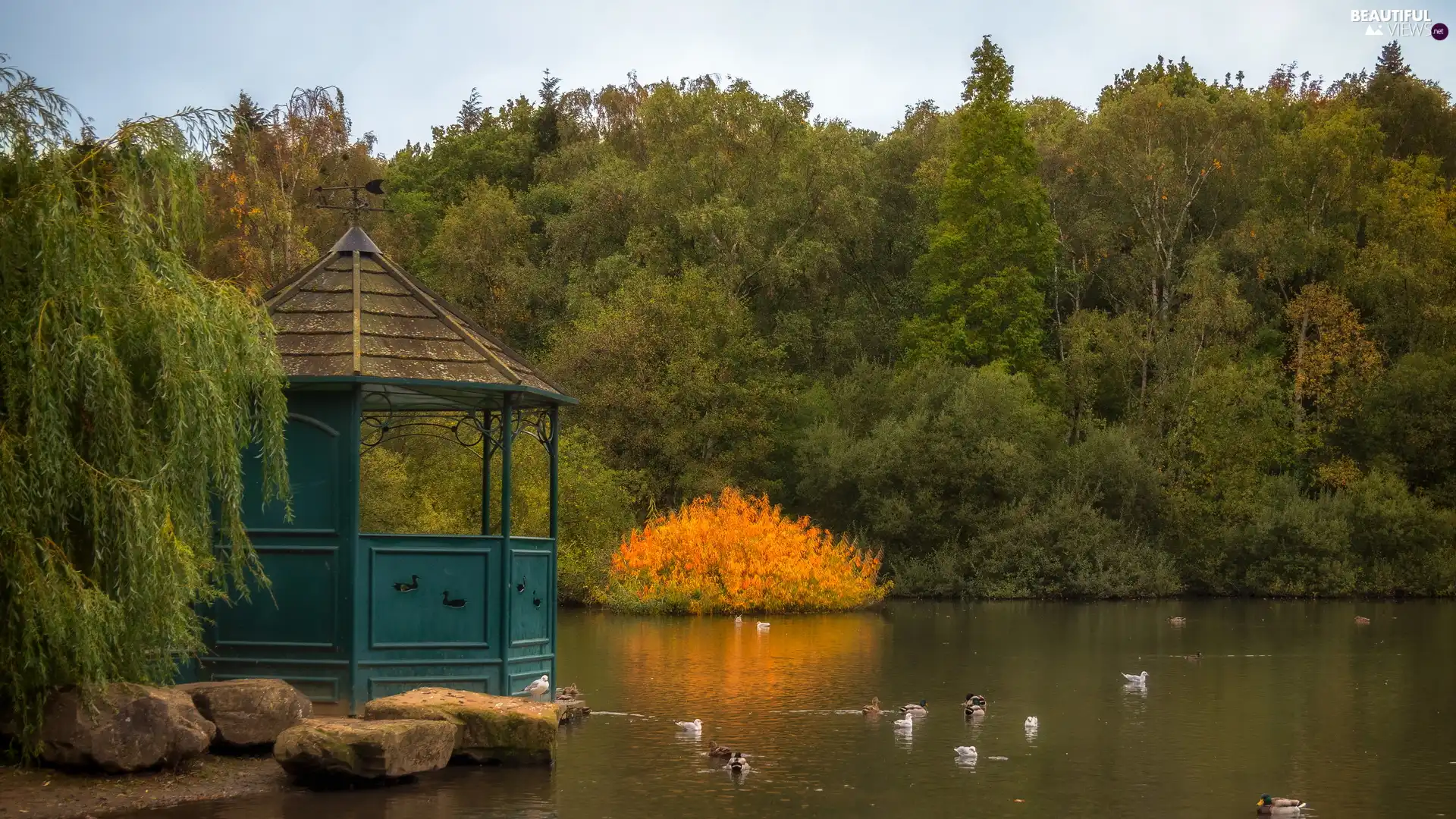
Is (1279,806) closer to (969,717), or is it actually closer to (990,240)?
(969,717)

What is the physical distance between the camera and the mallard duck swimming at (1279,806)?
1302 cm

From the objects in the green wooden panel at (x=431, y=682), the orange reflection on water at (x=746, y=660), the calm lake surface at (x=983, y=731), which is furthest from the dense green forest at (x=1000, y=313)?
the green wooden panel at (x=431, y=682)

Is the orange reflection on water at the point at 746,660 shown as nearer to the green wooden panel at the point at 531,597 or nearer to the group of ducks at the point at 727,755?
the group of ducks at the point at 727,755

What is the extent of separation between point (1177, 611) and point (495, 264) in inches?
1197

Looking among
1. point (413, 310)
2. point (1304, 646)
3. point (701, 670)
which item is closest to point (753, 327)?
point (1304, 646)

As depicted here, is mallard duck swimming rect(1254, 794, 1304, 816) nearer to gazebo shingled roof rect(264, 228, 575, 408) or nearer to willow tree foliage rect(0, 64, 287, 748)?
gazebo shingled roof rect(264, 228, 575, 408)

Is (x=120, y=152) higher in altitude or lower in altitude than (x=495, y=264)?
lower

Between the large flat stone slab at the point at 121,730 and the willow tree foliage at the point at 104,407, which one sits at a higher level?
the willow tree foliage at the point at 104,407

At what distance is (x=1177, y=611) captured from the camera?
43844 millimetres

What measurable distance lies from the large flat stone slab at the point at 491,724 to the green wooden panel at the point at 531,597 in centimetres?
188

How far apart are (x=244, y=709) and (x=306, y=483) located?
8.60ft

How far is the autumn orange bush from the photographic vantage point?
40.6 meters

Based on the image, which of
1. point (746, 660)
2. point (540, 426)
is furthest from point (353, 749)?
point (746, 660)

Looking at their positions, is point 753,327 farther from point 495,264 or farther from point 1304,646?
point 1304,646
